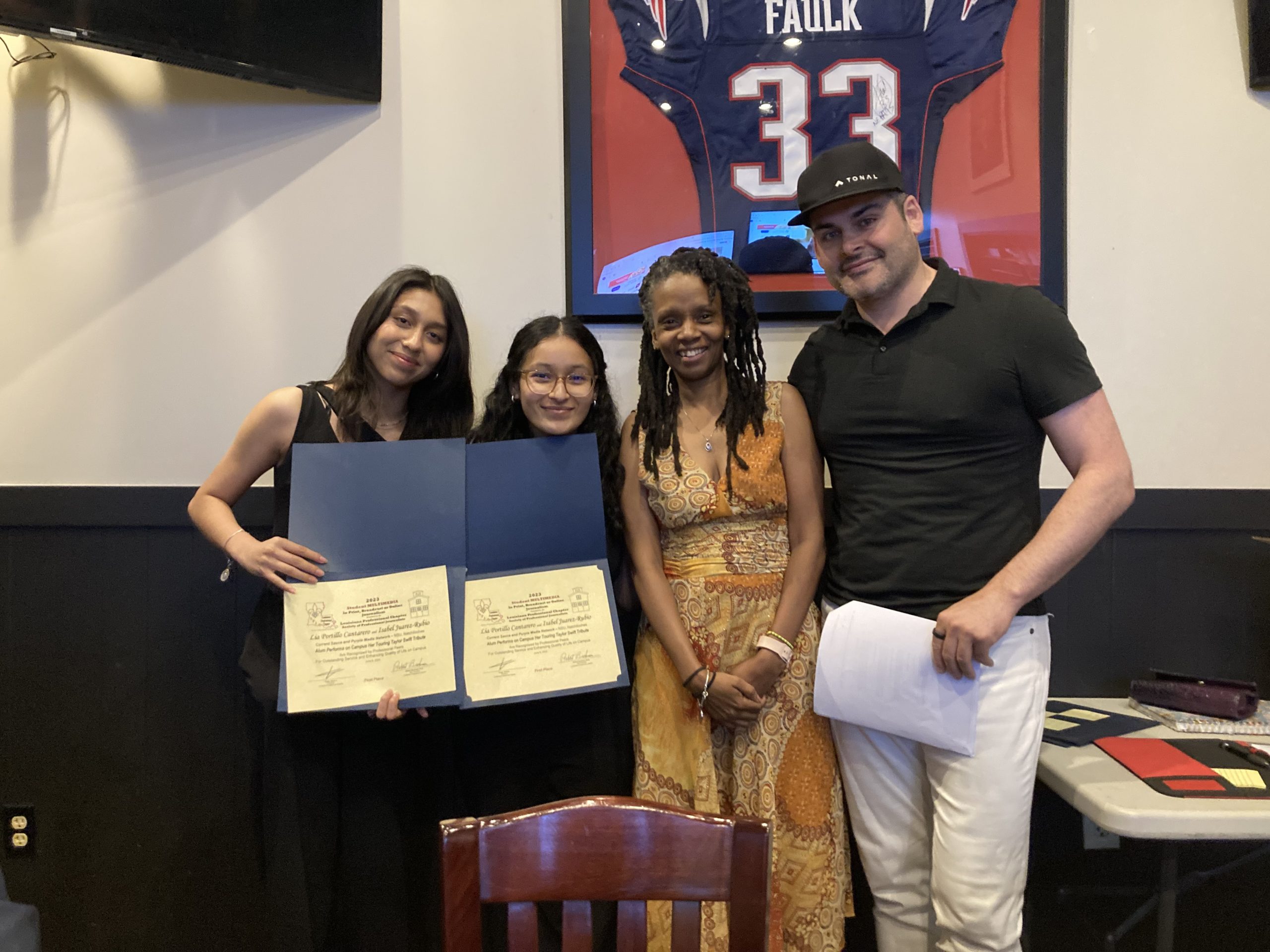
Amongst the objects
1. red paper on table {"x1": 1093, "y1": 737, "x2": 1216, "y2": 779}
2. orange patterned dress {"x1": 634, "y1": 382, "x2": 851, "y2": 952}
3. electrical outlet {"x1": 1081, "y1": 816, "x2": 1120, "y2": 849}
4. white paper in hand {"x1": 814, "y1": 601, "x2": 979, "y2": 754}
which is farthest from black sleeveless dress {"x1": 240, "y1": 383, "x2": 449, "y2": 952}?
electrical outlet {"x1": 1081, "y1": 816, "x2": 1120, "y2": 849}

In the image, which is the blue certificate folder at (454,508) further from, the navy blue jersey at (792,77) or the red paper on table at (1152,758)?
the red paper on table at (1152,758)

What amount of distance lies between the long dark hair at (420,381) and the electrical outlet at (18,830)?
153 centimetres

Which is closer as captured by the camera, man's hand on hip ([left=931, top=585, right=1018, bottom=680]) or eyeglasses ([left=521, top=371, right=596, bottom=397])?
man's hand on hip ([left=931, top=585, right=1018, bottom=680])

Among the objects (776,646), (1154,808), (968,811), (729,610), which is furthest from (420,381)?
(1154,808)

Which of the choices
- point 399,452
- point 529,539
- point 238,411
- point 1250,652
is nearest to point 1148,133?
point 1250,652

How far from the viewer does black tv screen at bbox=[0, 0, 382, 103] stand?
162 centimetres

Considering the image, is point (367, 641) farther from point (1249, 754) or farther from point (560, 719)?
point (1249, 754)

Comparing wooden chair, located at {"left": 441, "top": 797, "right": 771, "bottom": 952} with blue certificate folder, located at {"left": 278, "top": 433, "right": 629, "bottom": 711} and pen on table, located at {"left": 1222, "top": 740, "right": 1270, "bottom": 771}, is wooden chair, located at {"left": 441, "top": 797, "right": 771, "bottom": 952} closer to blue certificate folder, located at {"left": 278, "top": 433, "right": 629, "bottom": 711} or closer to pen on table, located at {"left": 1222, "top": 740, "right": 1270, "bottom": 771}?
blue certificate folder, located at {"left": 278, "top": 433, "right": 629, "bottom": 711}

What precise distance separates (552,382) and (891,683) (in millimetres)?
885

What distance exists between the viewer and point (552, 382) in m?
1.52

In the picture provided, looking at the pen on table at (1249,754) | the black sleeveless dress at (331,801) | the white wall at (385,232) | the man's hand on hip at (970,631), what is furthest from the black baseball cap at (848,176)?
the pen on table at (1249,754)

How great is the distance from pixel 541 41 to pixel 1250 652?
2443 mm

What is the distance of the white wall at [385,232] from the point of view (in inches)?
73.5
